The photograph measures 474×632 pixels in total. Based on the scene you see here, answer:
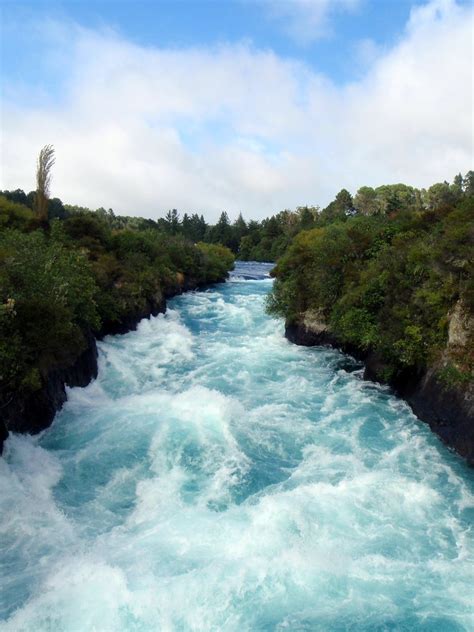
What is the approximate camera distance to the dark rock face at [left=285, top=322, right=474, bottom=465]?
1109 centimetres

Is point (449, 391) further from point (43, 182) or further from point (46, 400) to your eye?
point (43, 182)

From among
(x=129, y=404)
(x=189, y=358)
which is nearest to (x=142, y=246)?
(x=189, y=358)

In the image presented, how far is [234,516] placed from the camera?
883 centimetres

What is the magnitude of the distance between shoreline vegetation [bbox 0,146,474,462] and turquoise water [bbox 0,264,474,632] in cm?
114

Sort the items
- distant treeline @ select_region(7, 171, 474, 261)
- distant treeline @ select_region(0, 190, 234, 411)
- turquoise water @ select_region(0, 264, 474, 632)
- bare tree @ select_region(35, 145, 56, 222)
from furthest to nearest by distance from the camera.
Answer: distant treeline @ select_region(7, 171, 474, 261), bare tree @ select_region(35, 145, 56, 222), distant treeline @ select_region(0, 190, 234, 411), turquoise water @ select_region(0, 264, 474, 632)

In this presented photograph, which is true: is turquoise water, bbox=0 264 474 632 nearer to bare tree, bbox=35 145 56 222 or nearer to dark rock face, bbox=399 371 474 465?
dark rock face, bbox=399 371 474 465

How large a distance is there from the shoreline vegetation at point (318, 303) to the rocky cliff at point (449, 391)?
0.04 meters

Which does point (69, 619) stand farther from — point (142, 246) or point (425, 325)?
point (142, 246)

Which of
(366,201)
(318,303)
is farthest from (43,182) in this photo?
(366,201)

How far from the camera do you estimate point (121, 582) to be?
701cm

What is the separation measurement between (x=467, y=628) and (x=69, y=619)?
18.9 feet

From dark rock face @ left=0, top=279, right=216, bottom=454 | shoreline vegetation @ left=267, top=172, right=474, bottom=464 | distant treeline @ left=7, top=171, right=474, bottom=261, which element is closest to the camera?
dark rock face @ left=0, top=279, right=216, bottom=454

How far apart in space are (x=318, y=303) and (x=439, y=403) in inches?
393

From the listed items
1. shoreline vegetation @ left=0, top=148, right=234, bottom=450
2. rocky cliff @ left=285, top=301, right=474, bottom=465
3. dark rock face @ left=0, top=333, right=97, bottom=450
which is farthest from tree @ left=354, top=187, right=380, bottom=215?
dark rock face @ left=0, top=333, right=97, bottom=450
